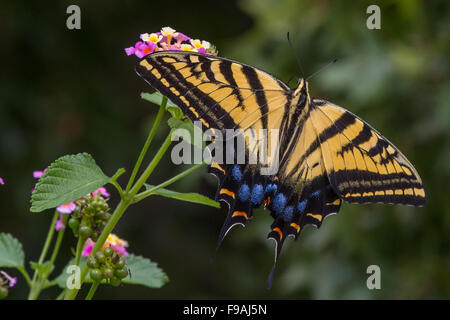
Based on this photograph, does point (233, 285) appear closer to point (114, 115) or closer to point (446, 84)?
point (114, 115)

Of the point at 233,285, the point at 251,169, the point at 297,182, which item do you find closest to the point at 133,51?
the point at 251,169

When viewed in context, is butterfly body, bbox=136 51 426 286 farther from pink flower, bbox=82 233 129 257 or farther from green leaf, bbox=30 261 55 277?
green leaf, bbox=30 261 55 277

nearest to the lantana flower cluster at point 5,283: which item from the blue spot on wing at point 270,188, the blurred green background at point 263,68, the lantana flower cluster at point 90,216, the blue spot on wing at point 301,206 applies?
the lantana flower cluster at point 90,216

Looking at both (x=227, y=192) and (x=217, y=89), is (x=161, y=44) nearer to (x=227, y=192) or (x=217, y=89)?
(x=217, y=89)

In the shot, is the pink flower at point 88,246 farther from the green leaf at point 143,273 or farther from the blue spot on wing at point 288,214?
the blue spot on wing at point 288,214

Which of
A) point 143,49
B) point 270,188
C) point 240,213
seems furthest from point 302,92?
point 143,49

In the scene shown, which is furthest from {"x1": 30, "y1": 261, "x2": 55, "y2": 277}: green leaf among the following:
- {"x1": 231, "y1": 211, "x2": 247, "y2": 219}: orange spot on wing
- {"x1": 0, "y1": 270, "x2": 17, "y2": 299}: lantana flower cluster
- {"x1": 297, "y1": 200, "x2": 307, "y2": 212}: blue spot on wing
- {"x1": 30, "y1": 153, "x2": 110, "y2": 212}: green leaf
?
{"x1": 297, "y1": 200, "x2": 307, "y2": 212}: blue spot on wing
